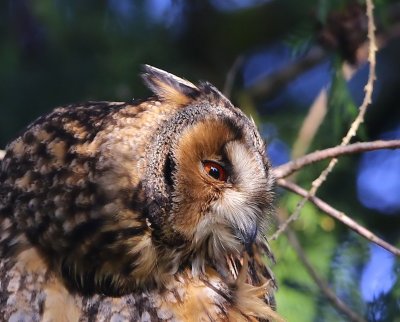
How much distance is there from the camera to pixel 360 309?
3.37 meters

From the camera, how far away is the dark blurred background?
364cm

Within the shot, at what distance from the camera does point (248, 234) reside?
2947mm

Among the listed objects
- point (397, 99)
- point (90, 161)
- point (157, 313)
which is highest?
point (397, 99)

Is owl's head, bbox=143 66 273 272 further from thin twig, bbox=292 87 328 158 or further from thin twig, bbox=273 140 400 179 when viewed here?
thin twig, bbox=292 87 328 158

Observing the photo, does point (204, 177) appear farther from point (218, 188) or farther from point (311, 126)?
point (311, 126)

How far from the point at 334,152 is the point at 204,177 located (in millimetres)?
363

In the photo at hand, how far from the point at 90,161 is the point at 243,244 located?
484 mm

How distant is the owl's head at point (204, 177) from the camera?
280 centimetres

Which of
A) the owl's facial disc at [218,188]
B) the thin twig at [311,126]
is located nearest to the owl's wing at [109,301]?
the owl's facial disc at [218,188]

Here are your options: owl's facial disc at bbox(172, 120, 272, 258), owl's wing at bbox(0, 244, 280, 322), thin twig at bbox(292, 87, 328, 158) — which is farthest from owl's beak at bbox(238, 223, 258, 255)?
thin twig at bbox(292, 87, 328, 158)

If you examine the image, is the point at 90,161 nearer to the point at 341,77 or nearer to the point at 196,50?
the point at 341,77

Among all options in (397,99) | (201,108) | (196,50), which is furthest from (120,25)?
(201,108)

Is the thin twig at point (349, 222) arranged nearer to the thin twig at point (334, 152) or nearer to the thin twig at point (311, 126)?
the thin twig at point (334, 152)

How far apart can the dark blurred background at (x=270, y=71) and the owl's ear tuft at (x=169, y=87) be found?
2.02 feet
